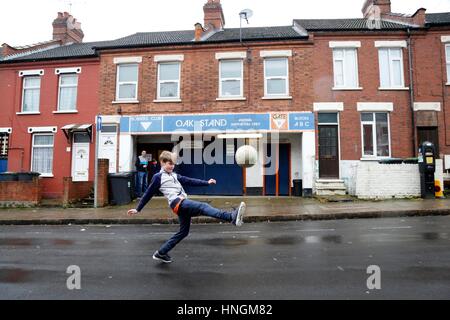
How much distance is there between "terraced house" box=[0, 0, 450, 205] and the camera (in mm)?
15477

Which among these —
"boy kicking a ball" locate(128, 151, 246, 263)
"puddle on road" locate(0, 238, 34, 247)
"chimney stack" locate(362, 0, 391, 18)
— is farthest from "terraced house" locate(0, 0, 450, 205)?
"boy kicking a ball" locate(128, 151, 246, 263)

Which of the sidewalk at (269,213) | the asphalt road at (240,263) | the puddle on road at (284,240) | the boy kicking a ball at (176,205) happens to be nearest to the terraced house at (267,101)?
the sidewalk at (269,213)

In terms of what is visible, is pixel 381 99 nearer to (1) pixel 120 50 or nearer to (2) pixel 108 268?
(1) pixel 120 50

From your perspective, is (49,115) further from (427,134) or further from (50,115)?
(427,134)

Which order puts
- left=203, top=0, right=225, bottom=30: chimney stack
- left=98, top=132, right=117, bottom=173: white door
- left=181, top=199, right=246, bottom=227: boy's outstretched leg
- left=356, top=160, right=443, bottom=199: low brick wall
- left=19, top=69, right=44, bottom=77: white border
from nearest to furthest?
left=181, top=199, right=246, bottom=227: boy's outstretched leg, left=356, top=160, right=443, bottom=199: low brick wall, left=98, top=132, right=117, bottom=173: white door, left=19, top=69, right=44, bottom=77: white border, left=203, top=0, right=225, bottom=30: chimney stack

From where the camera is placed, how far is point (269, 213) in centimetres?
1063

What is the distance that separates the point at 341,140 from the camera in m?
15.5

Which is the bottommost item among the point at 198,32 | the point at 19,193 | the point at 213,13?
the point at 19,193

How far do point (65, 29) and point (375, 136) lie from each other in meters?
20.5

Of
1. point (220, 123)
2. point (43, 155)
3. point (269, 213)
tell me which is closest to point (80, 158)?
point (43, 155)

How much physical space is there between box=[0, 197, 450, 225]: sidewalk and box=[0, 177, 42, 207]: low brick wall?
47.7 inches

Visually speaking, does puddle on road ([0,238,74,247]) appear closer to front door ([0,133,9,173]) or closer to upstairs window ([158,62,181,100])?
upstairs window ([158,62,181,100])

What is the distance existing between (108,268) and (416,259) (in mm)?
4851

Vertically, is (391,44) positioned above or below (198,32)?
below
